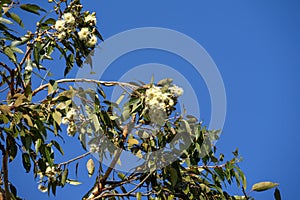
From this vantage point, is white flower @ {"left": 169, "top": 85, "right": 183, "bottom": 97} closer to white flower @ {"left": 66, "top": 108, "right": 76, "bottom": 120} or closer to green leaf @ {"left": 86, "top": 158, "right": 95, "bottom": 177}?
white flower @ {"left": 66, "top": 108, "right": 76, "bottom": 120}

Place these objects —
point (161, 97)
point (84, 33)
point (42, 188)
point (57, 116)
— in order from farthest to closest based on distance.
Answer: point (42, 188), point (84, 33), point (57, 116), point (161, 97)

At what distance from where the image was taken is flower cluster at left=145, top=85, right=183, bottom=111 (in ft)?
6.99

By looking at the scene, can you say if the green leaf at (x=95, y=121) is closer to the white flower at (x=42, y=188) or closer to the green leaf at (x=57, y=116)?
the green leaf at (x=57, y=116)

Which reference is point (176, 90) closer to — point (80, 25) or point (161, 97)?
point (161, 97)

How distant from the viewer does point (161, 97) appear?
212 centimetres

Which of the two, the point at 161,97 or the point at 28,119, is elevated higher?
the point at 161,97

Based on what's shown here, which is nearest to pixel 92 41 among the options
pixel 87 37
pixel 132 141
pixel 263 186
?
pixel 87 37

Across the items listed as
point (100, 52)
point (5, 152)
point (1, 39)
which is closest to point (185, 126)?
point (100, 52)

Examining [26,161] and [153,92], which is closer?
[153,92]

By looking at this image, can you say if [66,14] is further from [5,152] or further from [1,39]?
[5,152]

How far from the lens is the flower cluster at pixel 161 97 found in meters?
2.13

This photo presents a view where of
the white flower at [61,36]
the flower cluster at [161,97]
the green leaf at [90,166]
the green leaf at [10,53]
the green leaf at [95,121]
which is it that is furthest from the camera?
the green leaf at [90,166]

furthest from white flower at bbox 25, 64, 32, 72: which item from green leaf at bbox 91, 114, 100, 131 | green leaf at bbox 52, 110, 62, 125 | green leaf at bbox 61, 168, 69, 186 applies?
green leaf at bbox 61, 168, 69, 186

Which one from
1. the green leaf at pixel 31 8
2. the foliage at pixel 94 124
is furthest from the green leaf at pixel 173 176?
the green leaf at pixel 31 8
